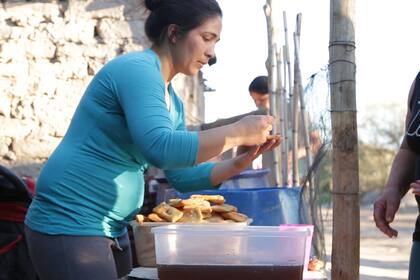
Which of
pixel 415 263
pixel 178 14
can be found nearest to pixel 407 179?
pixel 415 263

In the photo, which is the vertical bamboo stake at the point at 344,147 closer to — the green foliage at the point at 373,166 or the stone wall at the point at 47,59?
the stone wall at the point at 47,59

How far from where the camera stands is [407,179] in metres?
2.15

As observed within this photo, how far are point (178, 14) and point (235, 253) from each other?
2.13 feet

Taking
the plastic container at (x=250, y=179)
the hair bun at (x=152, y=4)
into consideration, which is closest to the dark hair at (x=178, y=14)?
the hair bun at (x=152, y=4)

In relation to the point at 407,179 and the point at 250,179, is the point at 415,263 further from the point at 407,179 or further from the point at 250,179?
the point at 250,179

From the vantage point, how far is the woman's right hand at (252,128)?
1.54m

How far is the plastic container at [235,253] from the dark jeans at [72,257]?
26cm

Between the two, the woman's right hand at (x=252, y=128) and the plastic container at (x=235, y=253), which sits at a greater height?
the woman's right hand at (x=252, y=128)

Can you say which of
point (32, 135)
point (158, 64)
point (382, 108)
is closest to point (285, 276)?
point (158, 64)

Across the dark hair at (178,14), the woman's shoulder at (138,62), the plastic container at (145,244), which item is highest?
the dark hair at (178,14)

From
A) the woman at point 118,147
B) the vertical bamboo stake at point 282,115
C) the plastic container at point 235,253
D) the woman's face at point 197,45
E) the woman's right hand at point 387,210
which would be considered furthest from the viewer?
the vertical bamboo stake at point 282,115

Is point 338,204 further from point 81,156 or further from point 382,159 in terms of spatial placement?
point 382,159

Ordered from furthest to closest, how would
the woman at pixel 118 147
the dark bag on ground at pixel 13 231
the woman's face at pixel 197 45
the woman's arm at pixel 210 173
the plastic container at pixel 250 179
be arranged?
the plastic container at pixel 250 179, the dark bag on ground at pixel 13 231, the woman's arm at pixel 210 173, the woman's face at pixel 197 45, the woman at pixel 118 147

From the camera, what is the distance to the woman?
60.1 inches
